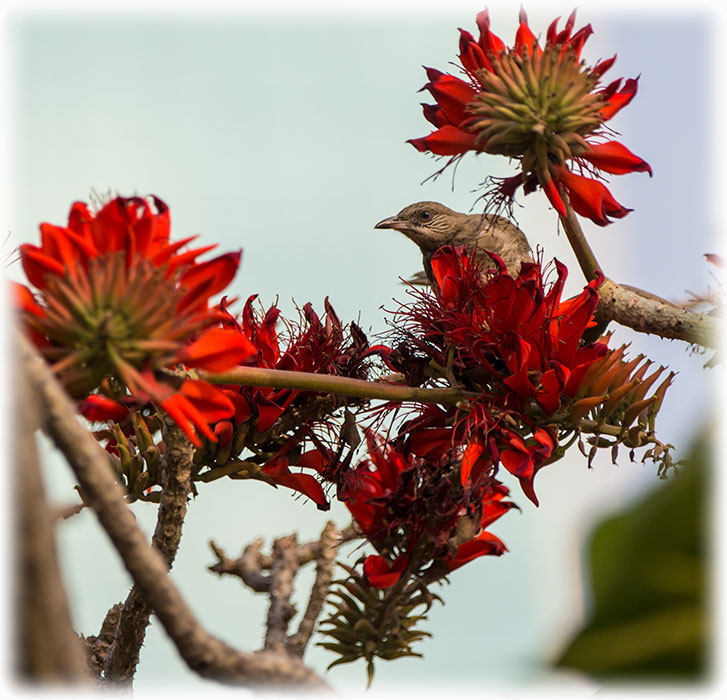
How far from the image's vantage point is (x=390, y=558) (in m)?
1.43

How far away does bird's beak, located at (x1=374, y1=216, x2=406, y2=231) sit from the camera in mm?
3496

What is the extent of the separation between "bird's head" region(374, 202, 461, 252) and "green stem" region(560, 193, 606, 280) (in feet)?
5.66

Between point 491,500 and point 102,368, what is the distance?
0.73 m

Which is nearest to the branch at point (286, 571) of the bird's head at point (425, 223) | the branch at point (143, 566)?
the branch at point (143, 566)

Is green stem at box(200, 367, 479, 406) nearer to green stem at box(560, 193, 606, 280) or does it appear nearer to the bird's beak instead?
green stem at box(560, 193, 606, 280)

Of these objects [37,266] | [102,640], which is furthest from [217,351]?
[102,640]

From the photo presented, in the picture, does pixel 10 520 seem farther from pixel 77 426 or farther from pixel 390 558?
pixel 390 558

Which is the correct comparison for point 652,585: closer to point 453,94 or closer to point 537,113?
point 537,113

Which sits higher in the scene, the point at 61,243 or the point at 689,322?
the point at 689,322

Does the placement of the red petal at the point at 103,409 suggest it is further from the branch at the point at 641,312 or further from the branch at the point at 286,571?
the branch at the point at 641,312

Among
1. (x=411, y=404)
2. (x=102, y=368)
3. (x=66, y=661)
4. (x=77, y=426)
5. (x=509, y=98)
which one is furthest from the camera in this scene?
(x=411, y=404)

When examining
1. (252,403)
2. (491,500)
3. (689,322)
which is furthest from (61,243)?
(689,322)

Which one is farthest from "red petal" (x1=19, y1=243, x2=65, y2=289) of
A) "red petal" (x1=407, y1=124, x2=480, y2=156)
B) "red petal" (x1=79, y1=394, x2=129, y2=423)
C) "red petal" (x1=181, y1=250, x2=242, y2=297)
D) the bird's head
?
the bird's head

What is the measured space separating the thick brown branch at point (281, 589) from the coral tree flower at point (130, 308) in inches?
12.8
